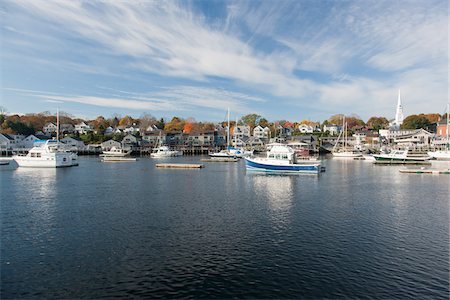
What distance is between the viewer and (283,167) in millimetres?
43156

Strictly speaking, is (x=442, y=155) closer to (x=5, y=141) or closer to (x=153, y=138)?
(x=153, y=138)

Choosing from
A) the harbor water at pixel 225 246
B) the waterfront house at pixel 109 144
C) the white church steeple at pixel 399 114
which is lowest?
the harbor water at pixel 225 246

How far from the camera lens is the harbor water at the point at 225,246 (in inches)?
431

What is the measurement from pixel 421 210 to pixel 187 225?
1729 cm

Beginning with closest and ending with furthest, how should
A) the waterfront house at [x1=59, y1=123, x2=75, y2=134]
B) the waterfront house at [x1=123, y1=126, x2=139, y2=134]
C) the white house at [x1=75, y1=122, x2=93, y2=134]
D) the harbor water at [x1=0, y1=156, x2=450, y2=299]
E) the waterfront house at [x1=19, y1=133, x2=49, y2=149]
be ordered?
the harbor water at [x1=0, y1=156, x2=450, y2=299] < the waterfront house at [x1=19, y1=133, x2=49, y2=149] < the waterfront house at [x1=59, y1=123, x2=75, y2=134] < the white house at [x1=75, y1=122, x2=93, y2=134] < the waterfront house at [x1=123, y1=126, x2=139, y2=134]

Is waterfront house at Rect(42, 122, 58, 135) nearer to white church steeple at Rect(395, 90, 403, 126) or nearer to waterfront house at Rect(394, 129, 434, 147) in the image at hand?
waterfront house at Rect(394, 129, 434, 147)

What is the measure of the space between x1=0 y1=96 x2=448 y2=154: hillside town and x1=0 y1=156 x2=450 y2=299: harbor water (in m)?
61.7

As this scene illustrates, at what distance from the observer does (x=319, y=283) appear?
11.2m

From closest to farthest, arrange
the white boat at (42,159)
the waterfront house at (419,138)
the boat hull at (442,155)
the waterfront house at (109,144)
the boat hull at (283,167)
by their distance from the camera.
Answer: the boat hull at (283,167) < the white boat at (42,159) < the boat hull at (442,155) < the waterfront house at (419,138) < the waterfront house at (109,144)

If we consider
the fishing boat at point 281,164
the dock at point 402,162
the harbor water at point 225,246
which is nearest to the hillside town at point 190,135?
the dock at point 402,162

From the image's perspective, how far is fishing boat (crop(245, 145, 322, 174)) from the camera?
42.5m

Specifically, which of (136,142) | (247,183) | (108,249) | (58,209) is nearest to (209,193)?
(247,183)

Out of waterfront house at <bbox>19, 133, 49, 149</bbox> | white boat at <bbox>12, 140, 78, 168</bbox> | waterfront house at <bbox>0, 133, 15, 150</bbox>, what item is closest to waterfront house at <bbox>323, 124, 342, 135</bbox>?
white boat at <bbox>12, 140, 78, 168</bbox>

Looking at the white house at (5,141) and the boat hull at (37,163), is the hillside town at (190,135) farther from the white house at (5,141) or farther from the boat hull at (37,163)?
the boat hull at (37,163)
